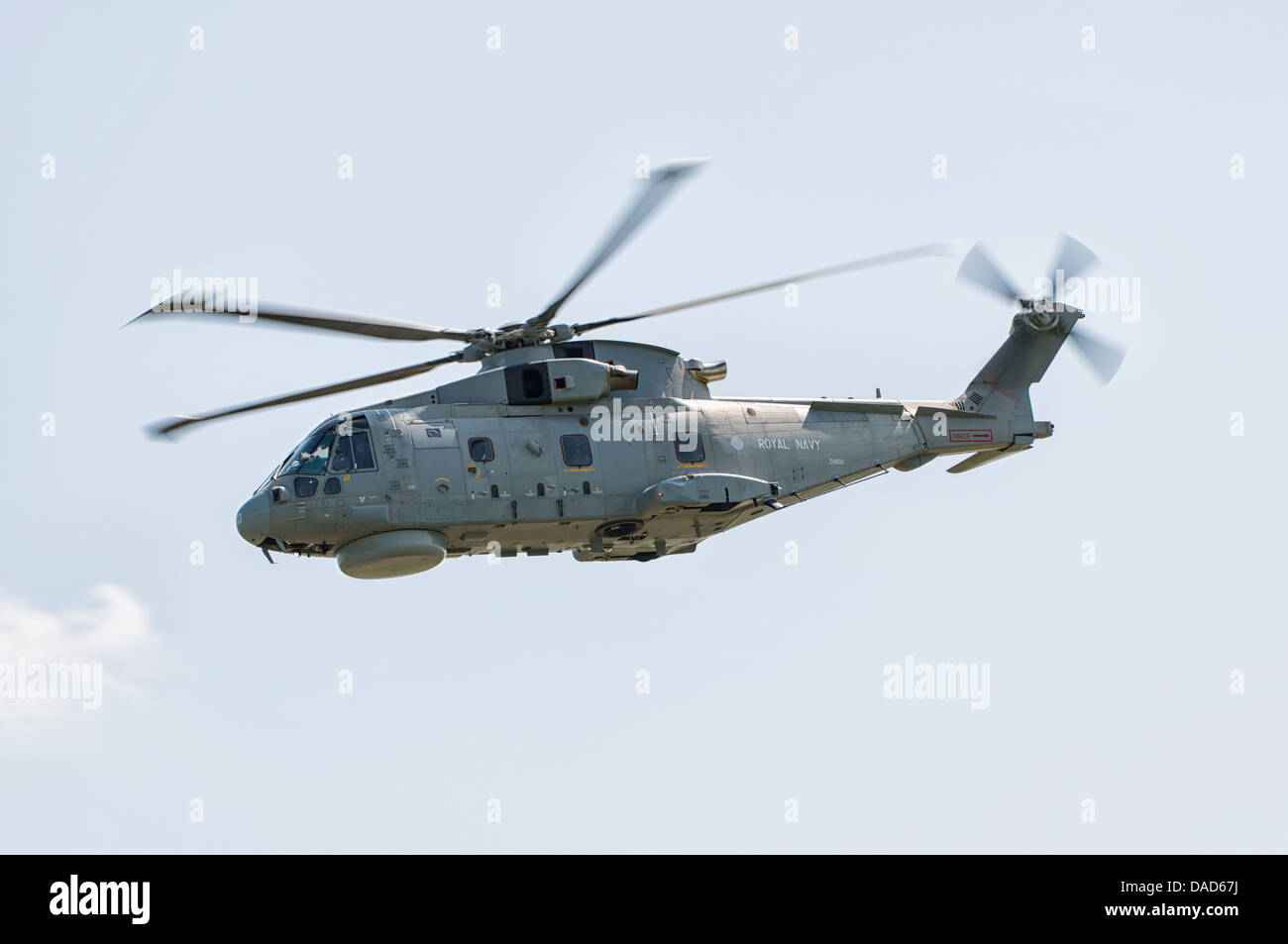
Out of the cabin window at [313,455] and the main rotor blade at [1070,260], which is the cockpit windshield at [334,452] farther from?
the main rotor blade at [1070,260]

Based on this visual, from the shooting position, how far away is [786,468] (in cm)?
3166

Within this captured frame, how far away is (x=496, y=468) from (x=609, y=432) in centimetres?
234

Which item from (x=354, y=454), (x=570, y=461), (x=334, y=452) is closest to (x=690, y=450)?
(x=570, y=461)

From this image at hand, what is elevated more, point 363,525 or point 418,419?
point 418,419

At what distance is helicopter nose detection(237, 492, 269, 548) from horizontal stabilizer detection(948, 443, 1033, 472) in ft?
48.9

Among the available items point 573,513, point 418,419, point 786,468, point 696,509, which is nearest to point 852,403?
point 786,468

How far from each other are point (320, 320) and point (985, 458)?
1463 cm

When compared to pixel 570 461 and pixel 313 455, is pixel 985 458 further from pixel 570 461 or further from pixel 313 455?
pixel 313 455

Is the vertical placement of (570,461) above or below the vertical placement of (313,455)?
below

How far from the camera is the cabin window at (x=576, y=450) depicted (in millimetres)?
29719

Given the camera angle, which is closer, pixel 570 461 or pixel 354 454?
pixel 354 454

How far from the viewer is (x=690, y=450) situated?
Result: 30.8 meters

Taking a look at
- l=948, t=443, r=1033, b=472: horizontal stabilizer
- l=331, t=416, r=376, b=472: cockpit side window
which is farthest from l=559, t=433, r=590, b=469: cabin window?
l=948, t=443, r=1033, b=472: horizontal stabilizer

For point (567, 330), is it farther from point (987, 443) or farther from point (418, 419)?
point (987, 443)
